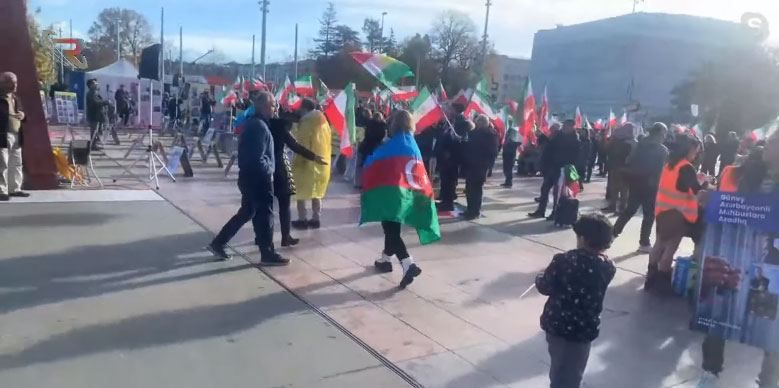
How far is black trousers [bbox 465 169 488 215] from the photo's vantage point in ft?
34.3

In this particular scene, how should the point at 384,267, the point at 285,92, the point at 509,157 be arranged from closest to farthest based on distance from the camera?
the point at 384,267 < the point at 509,157 < the point at 285,92

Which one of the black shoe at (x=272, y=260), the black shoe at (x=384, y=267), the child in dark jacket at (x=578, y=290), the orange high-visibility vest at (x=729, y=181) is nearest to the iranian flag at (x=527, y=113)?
the black shoe at (x=384, y=267)

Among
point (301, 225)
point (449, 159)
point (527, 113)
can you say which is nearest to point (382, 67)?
point (449, 159)

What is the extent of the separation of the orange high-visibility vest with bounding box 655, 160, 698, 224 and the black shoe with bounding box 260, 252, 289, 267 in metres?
3.99

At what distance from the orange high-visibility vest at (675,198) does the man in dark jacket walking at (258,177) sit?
13.2ft

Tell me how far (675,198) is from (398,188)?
282cm

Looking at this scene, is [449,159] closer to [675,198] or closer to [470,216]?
[470,216]

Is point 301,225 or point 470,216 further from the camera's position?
point 470,216

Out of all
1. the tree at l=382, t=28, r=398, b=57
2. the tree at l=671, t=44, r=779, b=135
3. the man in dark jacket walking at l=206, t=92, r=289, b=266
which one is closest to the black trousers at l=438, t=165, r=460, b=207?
the man in dark jacket walking at l=206, t=92, r=289, b=266

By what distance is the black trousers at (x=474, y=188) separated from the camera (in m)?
10.5

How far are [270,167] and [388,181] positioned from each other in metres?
1.21

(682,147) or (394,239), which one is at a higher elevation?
(682,147)

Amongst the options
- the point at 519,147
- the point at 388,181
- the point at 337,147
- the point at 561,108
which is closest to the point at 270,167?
the point at 388,181

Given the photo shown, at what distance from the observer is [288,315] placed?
5.35 m
